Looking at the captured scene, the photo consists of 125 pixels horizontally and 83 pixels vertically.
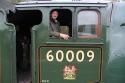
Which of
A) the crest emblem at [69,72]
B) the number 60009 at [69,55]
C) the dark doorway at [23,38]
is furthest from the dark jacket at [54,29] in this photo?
the crest emblem at [69,72]

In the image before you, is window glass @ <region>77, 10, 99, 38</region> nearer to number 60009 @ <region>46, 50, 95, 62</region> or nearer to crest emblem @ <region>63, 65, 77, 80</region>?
number 60009 @ <region>46, 50, 95, 62</region>

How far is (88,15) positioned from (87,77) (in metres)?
1.10

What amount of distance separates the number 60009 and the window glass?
1.05 feet

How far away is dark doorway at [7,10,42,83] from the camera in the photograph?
909cm

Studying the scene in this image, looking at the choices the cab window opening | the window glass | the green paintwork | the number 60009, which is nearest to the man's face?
the cab window opening

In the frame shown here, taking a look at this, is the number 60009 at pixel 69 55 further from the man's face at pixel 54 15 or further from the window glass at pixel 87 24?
the man's face at pixel 54 15

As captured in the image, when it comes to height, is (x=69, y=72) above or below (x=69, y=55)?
below

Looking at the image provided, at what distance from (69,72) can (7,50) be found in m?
1.16

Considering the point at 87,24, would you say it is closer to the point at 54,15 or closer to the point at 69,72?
the point at 54,15

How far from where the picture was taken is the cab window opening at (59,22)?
8.52m

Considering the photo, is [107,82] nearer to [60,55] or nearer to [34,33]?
[60,55]

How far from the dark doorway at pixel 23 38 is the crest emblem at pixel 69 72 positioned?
90cm

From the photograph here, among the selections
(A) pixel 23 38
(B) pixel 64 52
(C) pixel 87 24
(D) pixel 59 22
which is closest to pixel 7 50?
(A) pixel 23 38

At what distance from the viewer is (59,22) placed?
29.1ft
